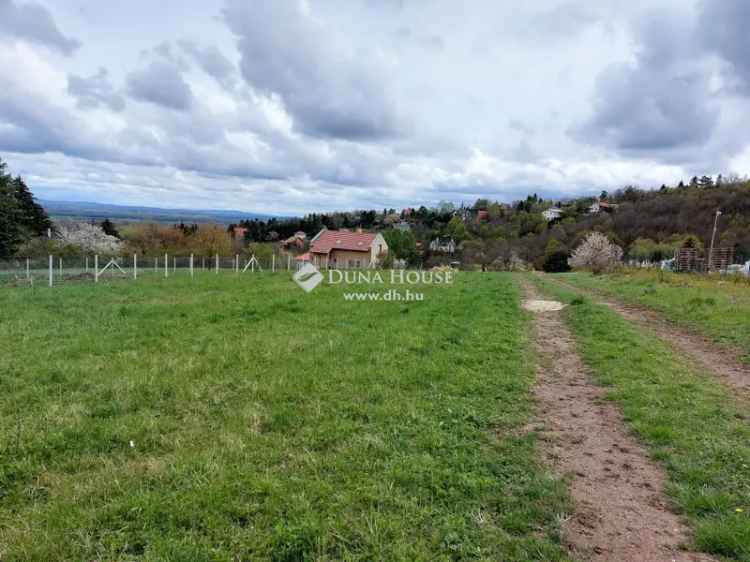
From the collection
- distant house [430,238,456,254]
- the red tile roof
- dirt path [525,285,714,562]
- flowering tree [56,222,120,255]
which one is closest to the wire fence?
flowering tree [56,222,120,255]

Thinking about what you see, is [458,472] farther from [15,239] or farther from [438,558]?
[15,239]

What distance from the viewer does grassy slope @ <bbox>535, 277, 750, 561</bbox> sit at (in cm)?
242

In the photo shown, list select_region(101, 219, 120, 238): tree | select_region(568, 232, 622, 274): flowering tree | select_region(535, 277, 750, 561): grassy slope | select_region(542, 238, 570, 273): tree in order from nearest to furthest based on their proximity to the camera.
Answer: select_region(535, 277, 750, 561): grassy slope
select_region(568, 232, 622, 274): flowering tree
select_region(542, 238, 570, 273): tree
select_region(101, 219, 120, 238): tree

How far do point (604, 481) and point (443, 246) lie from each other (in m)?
63.4

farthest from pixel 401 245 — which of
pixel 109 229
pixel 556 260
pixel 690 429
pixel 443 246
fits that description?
pixel 690 429

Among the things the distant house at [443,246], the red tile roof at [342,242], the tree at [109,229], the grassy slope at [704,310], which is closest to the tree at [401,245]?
the red tile roof at [342,242]

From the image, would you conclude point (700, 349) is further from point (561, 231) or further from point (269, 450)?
point (561, 231)

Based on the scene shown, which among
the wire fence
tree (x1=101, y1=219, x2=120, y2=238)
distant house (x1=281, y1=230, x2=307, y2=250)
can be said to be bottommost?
the wire fence

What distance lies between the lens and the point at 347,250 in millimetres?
46938

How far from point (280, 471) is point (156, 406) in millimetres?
1944

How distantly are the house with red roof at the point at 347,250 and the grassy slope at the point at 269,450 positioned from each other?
3999 centimetres

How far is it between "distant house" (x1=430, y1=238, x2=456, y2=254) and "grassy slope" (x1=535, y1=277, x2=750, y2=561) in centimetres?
5589

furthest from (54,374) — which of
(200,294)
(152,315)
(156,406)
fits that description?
(200,294)

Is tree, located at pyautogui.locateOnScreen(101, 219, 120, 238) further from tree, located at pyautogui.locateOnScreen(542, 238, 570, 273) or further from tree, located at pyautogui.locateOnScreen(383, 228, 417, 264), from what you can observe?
tree, located at pyautogui.locateOnScreen(542, 238, 570, 273)
